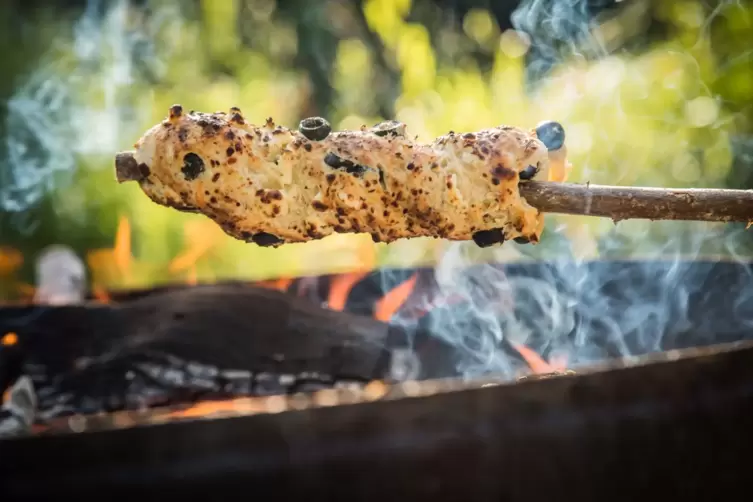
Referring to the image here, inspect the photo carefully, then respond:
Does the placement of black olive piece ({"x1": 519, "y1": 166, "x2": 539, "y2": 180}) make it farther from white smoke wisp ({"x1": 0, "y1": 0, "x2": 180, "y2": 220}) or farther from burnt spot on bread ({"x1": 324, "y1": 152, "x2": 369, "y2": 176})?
white smoke wisp ({"x1": 0, "y1": 0, "x2": 180, "y2": 220})

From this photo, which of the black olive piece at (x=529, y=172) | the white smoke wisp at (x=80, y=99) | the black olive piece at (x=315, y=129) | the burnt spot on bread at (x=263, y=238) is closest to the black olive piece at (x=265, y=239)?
the burnt spot on bread at (x=263, y=238)

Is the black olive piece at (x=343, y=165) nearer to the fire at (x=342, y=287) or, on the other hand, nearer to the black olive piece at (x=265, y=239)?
the black olive piece at (x=265, y=239)

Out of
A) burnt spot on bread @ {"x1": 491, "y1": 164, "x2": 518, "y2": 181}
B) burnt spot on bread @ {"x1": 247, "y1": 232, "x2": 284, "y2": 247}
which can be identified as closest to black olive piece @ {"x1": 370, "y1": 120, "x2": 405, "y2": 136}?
burnt spot on bread @ {"x1": 491, "y1": 164, "x2": 518, "y2": 181}

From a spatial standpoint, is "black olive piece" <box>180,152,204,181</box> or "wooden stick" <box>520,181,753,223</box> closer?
"wooden stick" <box>520,181,753,223</box>

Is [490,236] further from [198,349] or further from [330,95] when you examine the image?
[330,95]

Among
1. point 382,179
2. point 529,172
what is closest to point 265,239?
point 382,179
